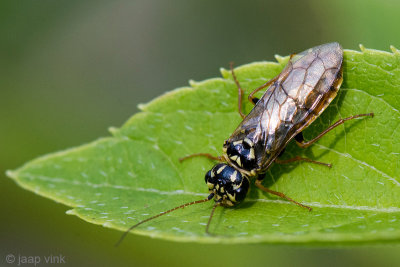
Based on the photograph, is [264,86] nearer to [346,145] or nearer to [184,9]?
[346,145]

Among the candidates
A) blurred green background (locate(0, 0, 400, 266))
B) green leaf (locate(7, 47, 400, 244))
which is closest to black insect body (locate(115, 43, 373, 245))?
green leaf (locate(7, 47, 400, 244))

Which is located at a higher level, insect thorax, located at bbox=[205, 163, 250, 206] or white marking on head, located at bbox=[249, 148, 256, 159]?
white marking on head, located at bbox=[249, 148, 256, 159]

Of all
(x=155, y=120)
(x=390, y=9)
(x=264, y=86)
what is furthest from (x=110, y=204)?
(x=390, y=9)

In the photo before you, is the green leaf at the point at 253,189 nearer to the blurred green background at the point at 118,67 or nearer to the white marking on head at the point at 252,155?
the white marking on head at the point at 252,155

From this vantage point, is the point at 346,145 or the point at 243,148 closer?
the point at 346,145

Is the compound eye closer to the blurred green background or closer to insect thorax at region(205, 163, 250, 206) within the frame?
insect thorax at region(205, 163, 250, 206)

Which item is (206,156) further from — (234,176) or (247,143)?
(247,143)

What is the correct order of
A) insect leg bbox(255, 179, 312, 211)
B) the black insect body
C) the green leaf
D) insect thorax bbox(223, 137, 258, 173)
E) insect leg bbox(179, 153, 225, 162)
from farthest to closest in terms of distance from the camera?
insect leg bbox(179, 153, 225, 162), insect thorax bbox(223, 137, 258, 173), the black insect body, insect leg bbox(255, 179, 312, 211), the green leaf
